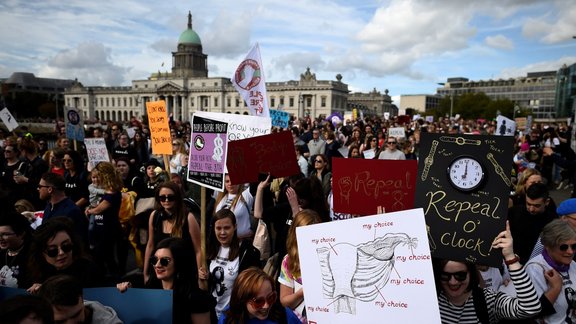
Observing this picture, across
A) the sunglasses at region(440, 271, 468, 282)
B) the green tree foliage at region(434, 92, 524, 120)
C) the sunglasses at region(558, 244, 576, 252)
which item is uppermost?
the green tree foliage at region(434, 92, 524, 120)

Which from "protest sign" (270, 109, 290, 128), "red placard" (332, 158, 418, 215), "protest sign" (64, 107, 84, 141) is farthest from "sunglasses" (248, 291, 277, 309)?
"protest sign" (270, 109, 290, 128)

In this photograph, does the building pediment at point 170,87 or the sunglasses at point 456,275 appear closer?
the sunglasses at point 456,275

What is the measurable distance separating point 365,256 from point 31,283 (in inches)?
93.2

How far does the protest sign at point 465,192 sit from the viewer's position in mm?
2297

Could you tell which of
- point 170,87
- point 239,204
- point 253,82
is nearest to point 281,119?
point 253,82

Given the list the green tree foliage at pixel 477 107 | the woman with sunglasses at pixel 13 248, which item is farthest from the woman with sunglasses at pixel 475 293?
the green tree foliage at pixel 477 107

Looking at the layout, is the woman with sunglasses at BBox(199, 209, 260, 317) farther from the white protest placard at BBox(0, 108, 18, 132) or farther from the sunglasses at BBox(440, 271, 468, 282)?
the white protest placard at BBox(0, 108, 18, 132)

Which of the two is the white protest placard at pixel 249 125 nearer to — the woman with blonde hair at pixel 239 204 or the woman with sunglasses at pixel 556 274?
the woman with blonde hair at pixel 239 204

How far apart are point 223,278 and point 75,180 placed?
3539 millimetres

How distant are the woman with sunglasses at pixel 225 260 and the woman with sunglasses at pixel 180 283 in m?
0.50

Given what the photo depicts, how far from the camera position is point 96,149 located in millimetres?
6840

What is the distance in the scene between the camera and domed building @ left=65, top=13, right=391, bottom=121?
295ft

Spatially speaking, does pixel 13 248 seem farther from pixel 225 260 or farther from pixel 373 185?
pixel 373 185

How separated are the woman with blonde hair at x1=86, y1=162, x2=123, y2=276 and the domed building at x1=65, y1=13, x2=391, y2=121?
257 ft
